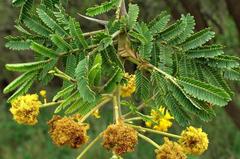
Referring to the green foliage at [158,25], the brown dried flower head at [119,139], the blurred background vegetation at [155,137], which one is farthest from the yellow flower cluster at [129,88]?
the blurred background vegetation at [155,137]

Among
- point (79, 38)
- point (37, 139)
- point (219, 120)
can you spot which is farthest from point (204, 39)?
point (37, 139)

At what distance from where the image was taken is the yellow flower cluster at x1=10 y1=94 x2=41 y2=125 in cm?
128

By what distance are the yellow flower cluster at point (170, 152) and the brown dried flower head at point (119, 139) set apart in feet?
0.36

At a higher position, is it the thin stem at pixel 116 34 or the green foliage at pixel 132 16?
the green foliage at pixel 132 16

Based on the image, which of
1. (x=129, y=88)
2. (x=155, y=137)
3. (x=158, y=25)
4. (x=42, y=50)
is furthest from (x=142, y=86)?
(x=155, y=137)

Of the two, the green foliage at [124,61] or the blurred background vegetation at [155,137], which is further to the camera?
the blurred background vegetation at [155,137]

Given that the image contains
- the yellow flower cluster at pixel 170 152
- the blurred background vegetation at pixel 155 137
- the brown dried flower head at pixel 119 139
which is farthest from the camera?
the blurred background vegetation at pixel 155 137

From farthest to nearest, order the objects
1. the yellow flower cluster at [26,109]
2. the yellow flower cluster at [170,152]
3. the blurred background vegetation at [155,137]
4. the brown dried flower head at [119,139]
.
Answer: the blurred background vegetation at [155,137], the yellow flower cluster at [26,109], the yellow flower cluster at [170,152], the brown dried flower head at [119,139]

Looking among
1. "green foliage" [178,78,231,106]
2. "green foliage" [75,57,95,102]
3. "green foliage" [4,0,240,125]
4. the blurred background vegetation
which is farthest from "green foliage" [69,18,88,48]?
the blurred background vegetation

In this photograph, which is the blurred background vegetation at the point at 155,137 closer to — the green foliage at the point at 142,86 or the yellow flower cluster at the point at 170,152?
the green foliage at the point at 142,86

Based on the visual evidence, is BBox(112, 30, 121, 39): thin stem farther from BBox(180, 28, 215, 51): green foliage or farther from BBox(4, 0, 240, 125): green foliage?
BBox(180, 28, 215, 51): green foliage

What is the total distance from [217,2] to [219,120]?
164 centimetres

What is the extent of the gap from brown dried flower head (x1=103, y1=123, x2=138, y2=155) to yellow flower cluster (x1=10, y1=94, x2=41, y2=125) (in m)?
0.27

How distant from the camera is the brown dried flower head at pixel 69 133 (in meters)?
1.12
